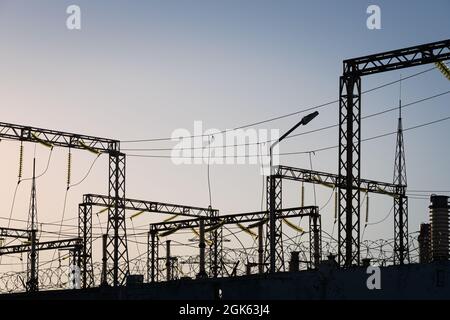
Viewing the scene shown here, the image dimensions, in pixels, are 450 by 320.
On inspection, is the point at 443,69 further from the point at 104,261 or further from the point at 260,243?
the point at 104,261

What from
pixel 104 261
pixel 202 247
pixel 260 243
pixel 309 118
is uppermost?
pixel 309 118

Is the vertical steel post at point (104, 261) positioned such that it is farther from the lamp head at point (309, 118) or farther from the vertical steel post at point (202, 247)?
the lamp head at point (309, 118)

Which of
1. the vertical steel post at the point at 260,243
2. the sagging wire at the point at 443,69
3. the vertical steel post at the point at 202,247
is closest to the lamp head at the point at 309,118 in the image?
the sagging wire at the point at 443,69

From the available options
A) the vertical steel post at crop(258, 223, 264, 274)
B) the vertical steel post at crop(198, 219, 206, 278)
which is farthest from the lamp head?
the vertical steel post at crop(258, 223, 264, 274)

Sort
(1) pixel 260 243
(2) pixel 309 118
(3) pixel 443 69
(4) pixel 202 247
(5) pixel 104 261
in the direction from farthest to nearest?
1. (1) pixel 260 243
2. (4) pixel 202 247
3. (5) pixel 104 261
4. (3) pixel 443 69
5. (2) pixel 309 118

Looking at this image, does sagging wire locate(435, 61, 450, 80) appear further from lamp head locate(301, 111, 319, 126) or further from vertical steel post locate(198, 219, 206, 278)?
vertical steel post locate(198, 219, 206, 278)

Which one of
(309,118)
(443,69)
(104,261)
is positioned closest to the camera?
(309,118)

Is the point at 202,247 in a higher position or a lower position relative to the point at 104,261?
higher

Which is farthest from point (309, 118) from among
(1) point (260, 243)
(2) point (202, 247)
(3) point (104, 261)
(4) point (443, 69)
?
(3) point (104, 261)

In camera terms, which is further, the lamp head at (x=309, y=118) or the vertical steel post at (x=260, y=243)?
the vertical steel post at (x=260, y=243)

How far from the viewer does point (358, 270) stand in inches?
1778

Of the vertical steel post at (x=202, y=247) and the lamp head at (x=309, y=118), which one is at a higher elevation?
the lamp head at (x=309, y=118)

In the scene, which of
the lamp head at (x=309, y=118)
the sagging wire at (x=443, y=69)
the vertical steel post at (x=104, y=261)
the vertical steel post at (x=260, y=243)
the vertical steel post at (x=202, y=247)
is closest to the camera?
the lamp head at (x=309, y=118)
